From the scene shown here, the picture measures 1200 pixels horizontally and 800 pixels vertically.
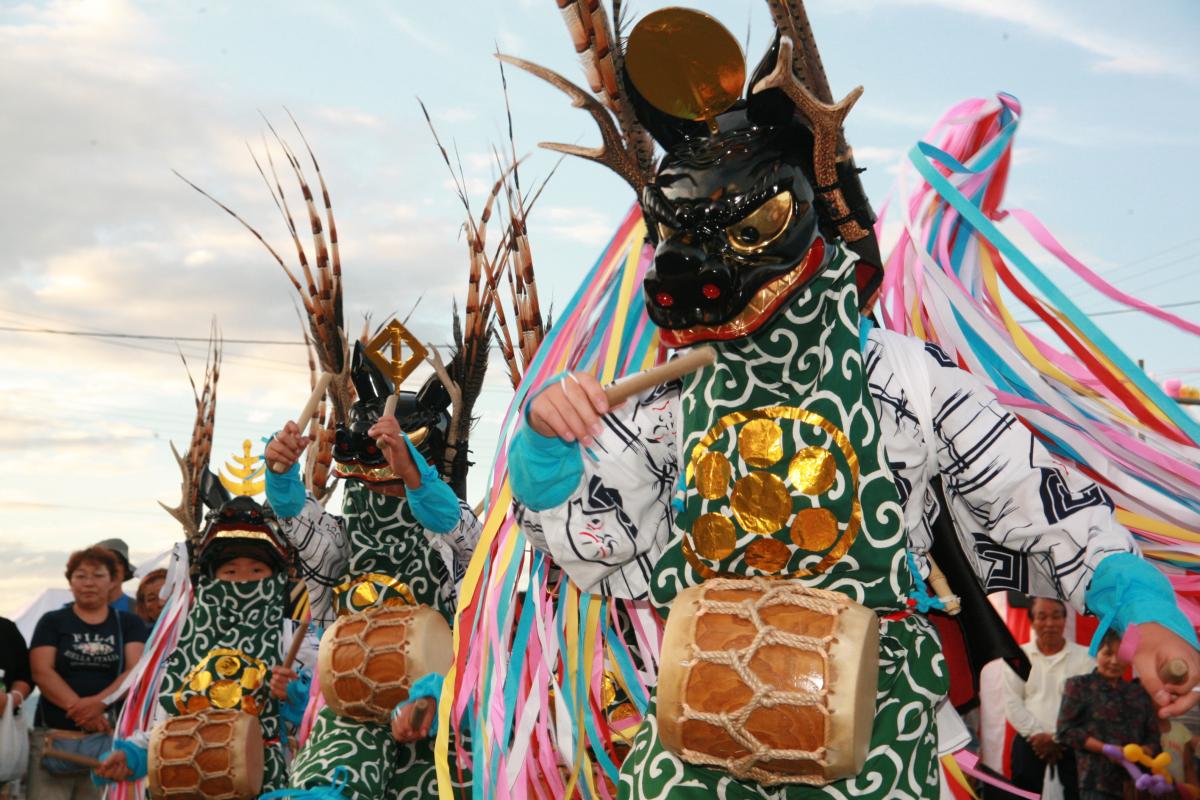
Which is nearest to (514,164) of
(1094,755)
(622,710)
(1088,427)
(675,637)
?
(622,710)

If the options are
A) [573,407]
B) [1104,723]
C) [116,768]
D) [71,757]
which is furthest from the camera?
[71,757]

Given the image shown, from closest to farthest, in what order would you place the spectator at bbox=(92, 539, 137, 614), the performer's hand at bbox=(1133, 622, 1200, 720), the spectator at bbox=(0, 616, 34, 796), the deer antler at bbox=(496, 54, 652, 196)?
the performer's hand at bbox=(1133, 622, 1200, 720), the deer antler at bbox=(496, 54, 652, 196), the spectator at bbox=(0, 616, 34, 796), the spectator at bbox=(92, 539, 137, 614)

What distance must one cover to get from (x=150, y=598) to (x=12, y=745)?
1725 mm

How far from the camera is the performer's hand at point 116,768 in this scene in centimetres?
604

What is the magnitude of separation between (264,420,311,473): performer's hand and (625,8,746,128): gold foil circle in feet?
8.19

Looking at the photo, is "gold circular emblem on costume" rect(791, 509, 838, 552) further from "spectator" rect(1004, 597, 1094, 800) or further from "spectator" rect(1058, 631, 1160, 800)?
"spectator" rect(1004, 597, 1094, 800)

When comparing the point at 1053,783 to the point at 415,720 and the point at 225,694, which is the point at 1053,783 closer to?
the point at 415,720

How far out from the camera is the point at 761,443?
238 centimetres

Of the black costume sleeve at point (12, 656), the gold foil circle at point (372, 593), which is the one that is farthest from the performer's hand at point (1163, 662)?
the black costume sleeve at point (12, 656)

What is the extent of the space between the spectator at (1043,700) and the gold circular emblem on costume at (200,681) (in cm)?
340

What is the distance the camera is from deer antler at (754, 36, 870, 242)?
2.49 meters

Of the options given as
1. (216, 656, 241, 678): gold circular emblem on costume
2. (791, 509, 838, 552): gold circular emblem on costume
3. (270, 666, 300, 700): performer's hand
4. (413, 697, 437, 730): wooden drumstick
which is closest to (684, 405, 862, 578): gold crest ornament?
(791, 509, 838, 552): gold circular emblem on costume

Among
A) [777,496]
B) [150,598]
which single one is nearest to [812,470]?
[777,496]

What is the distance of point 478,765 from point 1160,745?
3.68 metres
